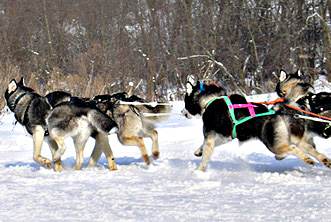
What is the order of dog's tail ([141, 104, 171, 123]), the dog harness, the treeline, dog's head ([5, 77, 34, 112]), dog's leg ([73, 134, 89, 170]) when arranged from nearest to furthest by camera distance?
the dog harness
dog's leg ([73, 134, 89, 170])
dog's head ([5, 77, 34, 112])
dog's tail ([141, 104, 171, 123])
the treeline

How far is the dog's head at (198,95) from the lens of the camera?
6.25 metres

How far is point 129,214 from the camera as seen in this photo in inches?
146

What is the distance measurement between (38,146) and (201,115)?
2.36 m

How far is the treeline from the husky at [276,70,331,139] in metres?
11.7

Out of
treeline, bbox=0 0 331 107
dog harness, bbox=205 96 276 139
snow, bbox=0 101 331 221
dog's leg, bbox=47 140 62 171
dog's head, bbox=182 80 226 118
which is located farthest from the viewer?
treeline, bbox=0 0 331 107

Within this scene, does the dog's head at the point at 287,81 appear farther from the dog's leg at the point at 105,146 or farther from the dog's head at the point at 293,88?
the dog's leg at the point at 105,146

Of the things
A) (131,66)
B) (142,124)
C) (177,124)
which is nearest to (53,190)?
(142,124)

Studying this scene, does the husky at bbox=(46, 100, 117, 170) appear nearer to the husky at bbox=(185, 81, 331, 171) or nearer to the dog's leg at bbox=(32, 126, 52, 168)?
the dog's leg at bbox=(32, 126, 52, 168)

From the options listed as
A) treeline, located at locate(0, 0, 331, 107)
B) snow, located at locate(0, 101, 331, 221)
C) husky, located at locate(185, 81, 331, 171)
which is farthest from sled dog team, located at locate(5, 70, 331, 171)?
treeline, located at locate(0, 0, 331, 107)

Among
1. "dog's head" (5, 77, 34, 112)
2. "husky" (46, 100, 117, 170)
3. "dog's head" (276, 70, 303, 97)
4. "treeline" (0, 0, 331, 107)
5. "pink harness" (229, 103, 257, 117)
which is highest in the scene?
"treeline" (0, 0, 331, 107)

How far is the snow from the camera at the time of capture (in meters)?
3.68

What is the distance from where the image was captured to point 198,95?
641 cm

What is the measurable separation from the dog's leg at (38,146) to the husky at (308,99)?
3.37 meters

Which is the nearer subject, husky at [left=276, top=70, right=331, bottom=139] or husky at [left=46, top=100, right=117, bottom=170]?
husky at [left=276, top=70, right=331, bottom=139]
